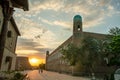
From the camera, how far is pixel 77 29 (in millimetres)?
36906

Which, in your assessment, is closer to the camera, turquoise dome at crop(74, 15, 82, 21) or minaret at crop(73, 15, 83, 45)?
minaret at crop(73, 15, 83, 45)

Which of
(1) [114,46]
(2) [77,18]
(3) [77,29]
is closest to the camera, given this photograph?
(1) [114,46]

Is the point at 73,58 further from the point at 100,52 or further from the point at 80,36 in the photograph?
the point at 80,36

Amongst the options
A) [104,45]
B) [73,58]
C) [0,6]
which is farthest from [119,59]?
[0,6]

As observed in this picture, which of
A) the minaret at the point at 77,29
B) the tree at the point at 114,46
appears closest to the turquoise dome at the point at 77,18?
the minaret at the point at 77,29

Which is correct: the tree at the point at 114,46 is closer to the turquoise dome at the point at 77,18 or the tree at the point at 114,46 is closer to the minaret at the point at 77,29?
the minaret at the point at 77,29

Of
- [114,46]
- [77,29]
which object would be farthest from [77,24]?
[114,46]

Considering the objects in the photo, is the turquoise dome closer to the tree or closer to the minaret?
the minaret

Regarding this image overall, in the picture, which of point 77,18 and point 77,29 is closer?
point 77,29

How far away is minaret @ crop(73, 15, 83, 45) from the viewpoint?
36219 millimetres

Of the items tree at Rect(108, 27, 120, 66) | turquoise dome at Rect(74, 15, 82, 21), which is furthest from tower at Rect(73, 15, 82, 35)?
tree at Rect(108, 27, 120, 66)

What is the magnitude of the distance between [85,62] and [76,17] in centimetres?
1381

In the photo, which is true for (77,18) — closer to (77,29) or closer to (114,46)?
(77,29)

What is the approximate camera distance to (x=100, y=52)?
2956 cm
